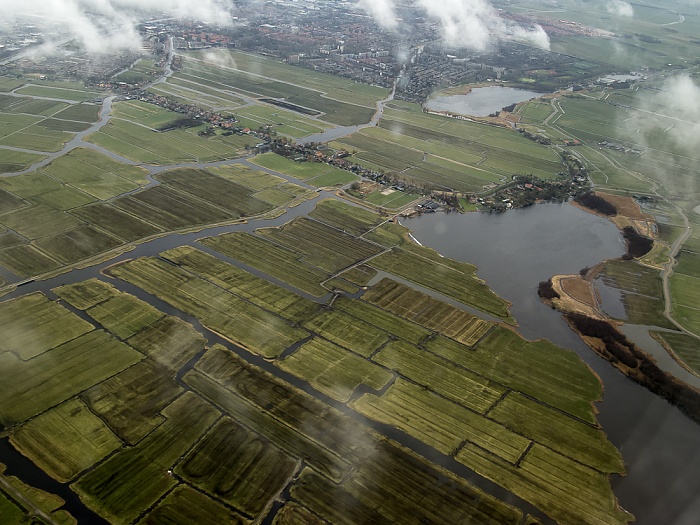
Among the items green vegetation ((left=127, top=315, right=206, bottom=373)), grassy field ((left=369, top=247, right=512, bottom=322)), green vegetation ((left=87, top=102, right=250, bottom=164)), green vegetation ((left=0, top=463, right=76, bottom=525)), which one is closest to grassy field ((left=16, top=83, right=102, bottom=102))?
green vegetation ((left=87, top=102, right=250, bottom=164))

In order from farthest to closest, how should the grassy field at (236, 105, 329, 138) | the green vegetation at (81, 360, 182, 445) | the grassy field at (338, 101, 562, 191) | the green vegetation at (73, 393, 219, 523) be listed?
the grassy field at (236, 105, 329, 138) → the grassy field at (338, 101, 562, 191) → the green vegetation at (81, 360, 182, 445) → the green vegetation at (73, 393, 219, 523)

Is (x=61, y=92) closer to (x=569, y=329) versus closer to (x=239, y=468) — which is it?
(x=239, y=468)

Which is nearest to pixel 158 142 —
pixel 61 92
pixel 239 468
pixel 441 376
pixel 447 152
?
pixel 61 92

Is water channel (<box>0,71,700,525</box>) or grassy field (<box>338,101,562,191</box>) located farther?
grassy field (<box>338,101,562,191</box>)

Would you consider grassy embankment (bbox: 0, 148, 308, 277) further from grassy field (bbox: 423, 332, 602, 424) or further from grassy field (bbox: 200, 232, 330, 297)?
grassy field (bbox: 423, 332, 602, 424)

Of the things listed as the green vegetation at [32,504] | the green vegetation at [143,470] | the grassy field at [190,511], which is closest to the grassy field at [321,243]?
the green vegetation at [143,470]

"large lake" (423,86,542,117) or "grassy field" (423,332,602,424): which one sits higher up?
"large lake" (423,86,542,117)

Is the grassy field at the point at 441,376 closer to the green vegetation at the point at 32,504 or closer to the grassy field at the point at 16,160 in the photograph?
the green vegetation at the point at 32,504
